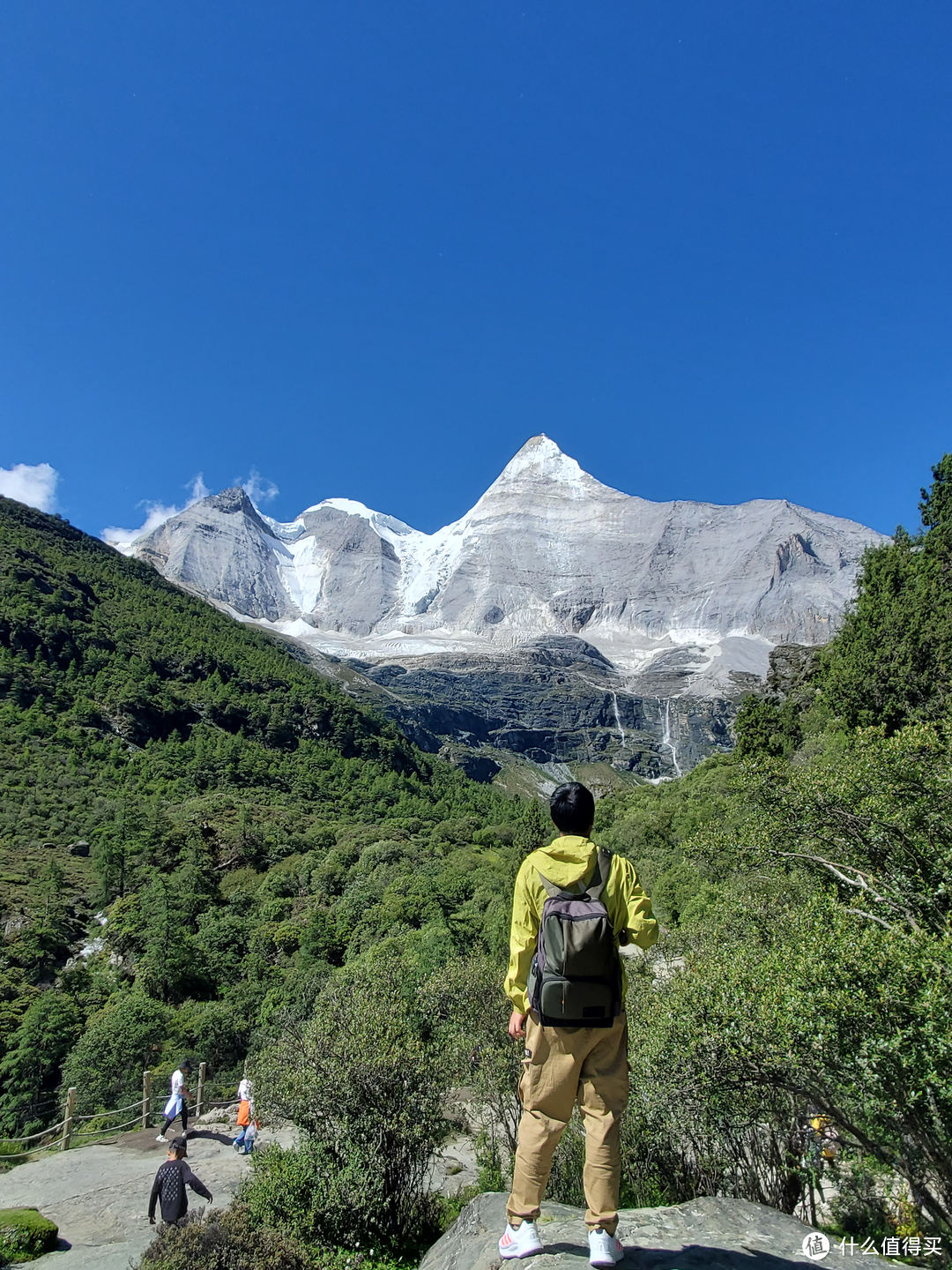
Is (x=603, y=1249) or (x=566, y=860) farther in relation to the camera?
(x=566, y=860)

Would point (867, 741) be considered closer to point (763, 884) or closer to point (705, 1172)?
point (763, 884)

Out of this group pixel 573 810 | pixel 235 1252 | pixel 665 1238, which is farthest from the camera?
pixel 235 1252

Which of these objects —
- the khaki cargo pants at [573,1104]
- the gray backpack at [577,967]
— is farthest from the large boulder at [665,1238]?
the gray backpack at [577,967]

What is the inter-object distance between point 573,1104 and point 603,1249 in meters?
0.88

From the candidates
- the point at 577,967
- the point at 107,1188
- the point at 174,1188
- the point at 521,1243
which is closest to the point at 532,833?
the point at 107,1188

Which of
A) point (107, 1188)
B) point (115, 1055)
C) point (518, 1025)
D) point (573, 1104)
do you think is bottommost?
point (115, 1055)

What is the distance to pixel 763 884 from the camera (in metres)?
16.4

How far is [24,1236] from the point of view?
1202 centimetres

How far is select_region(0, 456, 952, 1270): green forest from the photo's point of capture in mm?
7371

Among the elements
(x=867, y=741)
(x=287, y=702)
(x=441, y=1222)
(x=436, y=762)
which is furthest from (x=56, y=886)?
(x=436, y=762)

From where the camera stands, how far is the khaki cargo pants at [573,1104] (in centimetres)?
433

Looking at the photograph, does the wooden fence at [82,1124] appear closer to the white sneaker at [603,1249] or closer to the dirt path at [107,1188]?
the dirt path at [107,1188]

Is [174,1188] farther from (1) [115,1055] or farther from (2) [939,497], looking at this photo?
(2) [939,497]

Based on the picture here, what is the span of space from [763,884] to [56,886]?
6103 cm
